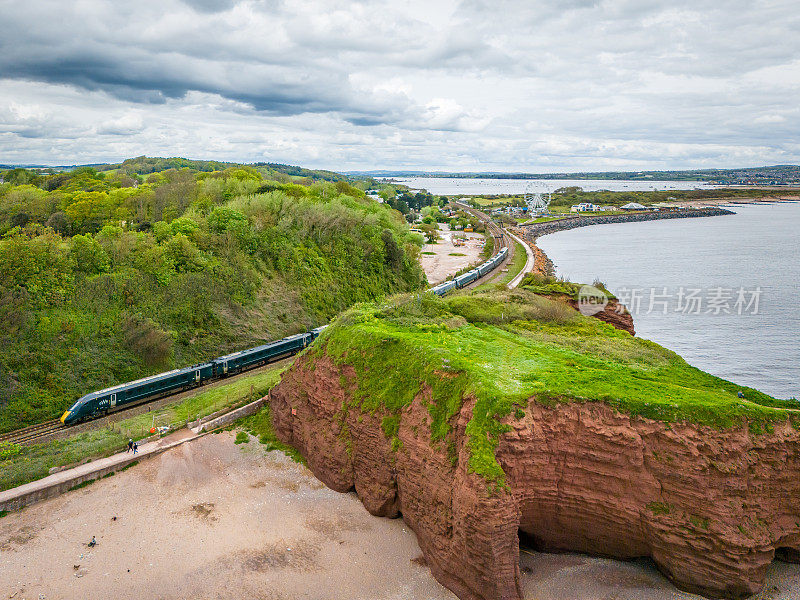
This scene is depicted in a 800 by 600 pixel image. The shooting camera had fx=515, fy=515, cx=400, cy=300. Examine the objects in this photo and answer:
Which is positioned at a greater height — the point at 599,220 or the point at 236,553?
the point at 599,220

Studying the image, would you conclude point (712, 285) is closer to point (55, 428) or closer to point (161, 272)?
point (161, 272)

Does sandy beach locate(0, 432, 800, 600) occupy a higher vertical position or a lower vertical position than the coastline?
lower

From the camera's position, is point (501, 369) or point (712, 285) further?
point (712, 285)

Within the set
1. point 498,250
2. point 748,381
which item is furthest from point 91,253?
point 498,250

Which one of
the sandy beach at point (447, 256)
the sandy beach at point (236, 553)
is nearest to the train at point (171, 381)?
the sandy beach at point (236, 553)

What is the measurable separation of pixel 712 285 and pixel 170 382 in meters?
81.5

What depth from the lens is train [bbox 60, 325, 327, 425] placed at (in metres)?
33.9

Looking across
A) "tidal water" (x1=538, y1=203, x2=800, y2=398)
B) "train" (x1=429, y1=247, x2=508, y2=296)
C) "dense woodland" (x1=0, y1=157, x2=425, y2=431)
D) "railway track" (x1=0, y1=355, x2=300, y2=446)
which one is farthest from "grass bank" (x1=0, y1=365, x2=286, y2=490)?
"tidal water" (x1=538, y1=203, x2=800, y2=398)

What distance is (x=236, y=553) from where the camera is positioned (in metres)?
22.4

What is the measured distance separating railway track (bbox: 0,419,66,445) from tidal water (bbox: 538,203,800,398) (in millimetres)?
52326

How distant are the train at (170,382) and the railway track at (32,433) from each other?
0.86 meters

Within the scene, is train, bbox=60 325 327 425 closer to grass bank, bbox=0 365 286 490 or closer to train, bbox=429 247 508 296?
grass bank, bbox=0 365 286 490

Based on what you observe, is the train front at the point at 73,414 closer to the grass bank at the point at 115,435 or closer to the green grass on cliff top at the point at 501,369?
the grass bank at the point at 115,435

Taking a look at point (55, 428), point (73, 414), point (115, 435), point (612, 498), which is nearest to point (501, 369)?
point (612, 498)
